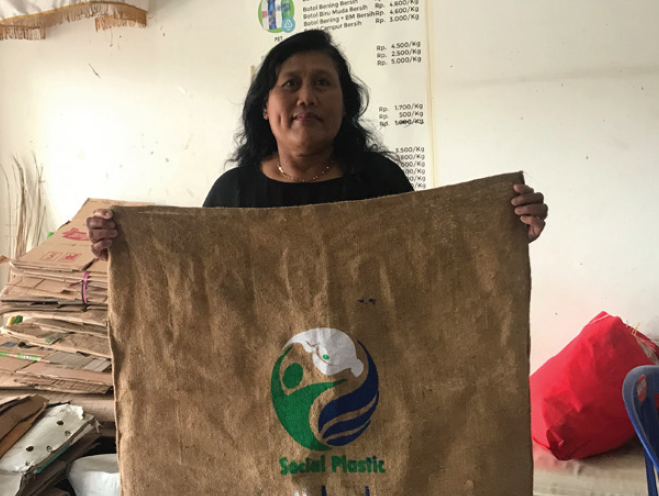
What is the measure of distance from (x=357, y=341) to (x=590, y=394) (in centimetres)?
84

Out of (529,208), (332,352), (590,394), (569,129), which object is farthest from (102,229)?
(569,129)

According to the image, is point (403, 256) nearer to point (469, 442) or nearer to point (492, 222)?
point (492, 222)

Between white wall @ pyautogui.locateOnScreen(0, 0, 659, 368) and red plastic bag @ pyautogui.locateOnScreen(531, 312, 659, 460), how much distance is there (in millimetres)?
234

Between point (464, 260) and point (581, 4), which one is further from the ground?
point (581, 4)

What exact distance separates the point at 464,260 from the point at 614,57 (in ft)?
3.56

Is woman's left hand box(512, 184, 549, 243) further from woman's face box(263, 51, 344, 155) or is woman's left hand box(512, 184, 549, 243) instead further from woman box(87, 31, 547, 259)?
woman's face box(263, 51, 344, 155)

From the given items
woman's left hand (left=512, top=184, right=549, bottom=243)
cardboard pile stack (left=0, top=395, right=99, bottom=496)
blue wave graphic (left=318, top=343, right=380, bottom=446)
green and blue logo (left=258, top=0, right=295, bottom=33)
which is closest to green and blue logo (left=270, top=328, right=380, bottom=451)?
blue wave graphic (left=318, top=343, right=380, bottom=446)

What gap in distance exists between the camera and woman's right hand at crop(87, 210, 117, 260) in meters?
1.05

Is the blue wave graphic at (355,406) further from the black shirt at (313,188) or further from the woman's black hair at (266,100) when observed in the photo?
the woman's black hair at (266,100)

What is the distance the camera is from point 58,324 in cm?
194

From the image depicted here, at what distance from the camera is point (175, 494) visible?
1075mm

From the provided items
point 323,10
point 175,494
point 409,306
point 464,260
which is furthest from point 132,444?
point 323,10

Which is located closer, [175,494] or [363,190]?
[175,494]

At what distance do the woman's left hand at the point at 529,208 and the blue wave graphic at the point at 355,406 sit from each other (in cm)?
37
